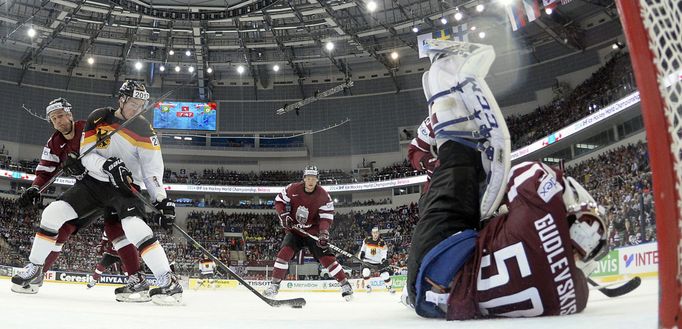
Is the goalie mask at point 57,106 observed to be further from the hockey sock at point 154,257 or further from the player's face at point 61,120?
the hockey sock at point 154,257

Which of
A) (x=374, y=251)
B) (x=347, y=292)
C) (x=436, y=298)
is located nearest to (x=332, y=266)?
(x=347, y=292)

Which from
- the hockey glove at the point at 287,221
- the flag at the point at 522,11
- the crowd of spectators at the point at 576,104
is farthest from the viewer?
the crowd of spectators at the point at 576,104

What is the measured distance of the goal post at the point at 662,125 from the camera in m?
0.89

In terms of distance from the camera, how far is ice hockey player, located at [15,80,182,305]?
3752mm

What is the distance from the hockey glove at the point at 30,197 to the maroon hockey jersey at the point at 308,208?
9.46ft

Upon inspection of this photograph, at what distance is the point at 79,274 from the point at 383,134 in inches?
701

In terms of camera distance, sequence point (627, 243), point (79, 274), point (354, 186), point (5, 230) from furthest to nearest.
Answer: point (354, 186)
point (5, 230)
point (79, 274)
point (627, 243)

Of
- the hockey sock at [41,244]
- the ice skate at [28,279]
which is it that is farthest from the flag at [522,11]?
the ice skate at [28,279]

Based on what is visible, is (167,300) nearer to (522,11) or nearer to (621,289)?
(621,289)

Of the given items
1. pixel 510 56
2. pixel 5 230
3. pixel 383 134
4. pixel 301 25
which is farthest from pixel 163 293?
pixel 383 134

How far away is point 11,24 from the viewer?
23156 mm

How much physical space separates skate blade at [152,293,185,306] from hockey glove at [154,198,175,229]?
1.54 feet

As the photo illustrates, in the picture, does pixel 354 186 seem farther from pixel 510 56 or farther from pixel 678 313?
pixel 678 313

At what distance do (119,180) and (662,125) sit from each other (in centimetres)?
354
